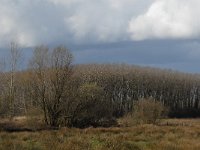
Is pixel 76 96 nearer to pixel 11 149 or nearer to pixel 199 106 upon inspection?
pixel 11 149

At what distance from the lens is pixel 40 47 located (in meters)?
58.4

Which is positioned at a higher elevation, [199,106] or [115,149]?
[115,149]

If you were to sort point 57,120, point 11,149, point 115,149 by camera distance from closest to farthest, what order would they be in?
point 11,149 → point 115,149 → point 57,120

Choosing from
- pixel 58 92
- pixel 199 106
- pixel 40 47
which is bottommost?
pixel 199 106

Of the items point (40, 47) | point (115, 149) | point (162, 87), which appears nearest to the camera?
point (115, 149)

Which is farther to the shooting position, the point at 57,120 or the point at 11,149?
the point at 57,120

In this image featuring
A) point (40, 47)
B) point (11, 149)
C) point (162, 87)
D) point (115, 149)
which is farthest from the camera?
point (162, 87)

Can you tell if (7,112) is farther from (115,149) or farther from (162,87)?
(162,87)

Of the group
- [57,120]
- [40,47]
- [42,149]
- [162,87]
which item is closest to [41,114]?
[57,120]

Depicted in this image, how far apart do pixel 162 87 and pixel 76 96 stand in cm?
8143

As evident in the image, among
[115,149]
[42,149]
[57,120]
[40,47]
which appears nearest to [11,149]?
[42,149]

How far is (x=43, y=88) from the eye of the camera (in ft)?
178

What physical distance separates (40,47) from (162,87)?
79.7 metres

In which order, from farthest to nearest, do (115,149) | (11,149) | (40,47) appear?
(40,47), (115,149), (11,149)
